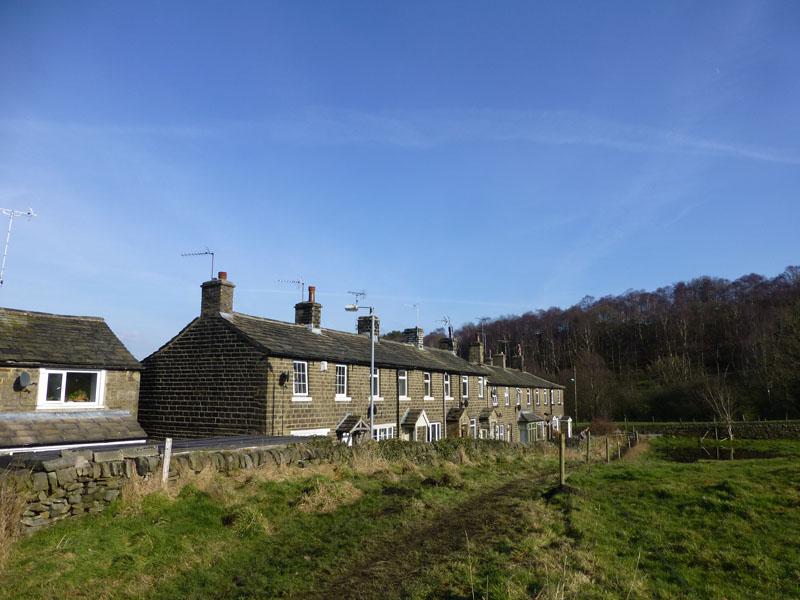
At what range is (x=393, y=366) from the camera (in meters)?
26.0

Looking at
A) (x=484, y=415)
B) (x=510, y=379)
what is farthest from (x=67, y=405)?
(x=510, y=379)

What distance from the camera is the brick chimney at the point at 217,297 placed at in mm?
20781

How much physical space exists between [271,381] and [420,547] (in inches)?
457

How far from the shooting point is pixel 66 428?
603 inches

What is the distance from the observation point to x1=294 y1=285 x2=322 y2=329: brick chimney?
81.7ft

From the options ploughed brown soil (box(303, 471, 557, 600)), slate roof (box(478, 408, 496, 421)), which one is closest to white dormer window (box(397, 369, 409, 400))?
slate roof (box(478, 408, 496, 421))

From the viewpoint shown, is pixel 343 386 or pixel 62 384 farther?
pixel 343 386

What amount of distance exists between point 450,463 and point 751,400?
188 ft

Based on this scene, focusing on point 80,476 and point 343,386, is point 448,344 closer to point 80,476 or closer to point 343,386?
point 343,386

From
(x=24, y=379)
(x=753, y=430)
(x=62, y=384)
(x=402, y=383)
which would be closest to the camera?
(x=24, y=379)

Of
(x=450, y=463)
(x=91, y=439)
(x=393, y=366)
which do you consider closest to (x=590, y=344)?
(x=393, y=366)

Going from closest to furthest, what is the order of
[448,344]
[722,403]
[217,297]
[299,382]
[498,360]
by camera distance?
[299,382] → [217,297] → [722,403] → [448,344] → [498,360]

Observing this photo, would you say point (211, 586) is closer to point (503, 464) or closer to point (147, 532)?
point (147, 532)

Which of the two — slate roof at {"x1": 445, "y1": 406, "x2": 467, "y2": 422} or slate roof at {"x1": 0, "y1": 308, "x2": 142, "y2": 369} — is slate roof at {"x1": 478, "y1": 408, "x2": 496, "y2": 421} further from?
slate roof at {"x1": 0, "y1": 308, "x2": 142, "y2": 369}
